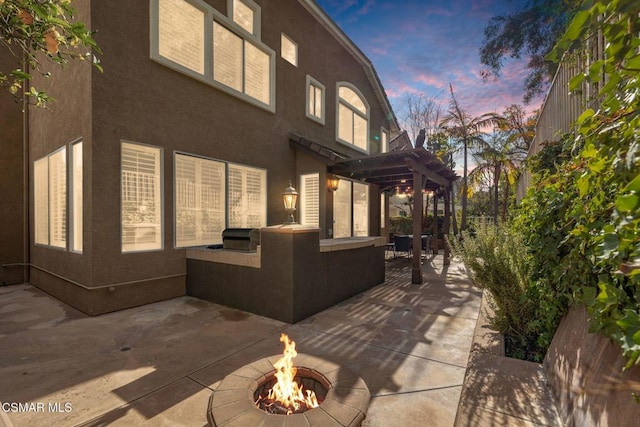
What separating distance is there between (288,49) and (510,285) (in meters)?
8.77

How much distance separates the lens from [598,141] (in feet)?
4.25

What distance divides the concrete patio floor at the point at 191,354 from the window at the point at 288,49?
296 inches

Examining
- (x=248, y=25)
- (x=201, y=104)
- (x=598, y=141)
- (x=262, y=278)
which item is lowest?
(x=262, y=278)

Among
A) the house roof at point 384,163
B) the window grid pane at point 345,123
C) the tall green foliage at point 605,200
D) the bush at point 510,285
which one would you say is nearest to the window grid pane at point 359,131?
the window grid pane at point 345,123

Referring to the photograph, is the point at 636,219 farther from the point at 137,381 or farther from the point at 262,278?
the point at 262,278

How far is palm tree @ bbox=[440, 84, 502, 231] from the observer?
15.1 meters

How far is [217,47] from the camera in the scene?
6781 mm

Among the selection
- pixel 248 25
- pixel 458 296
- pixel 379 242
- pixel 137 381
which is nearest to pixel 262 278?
pixel 137 381

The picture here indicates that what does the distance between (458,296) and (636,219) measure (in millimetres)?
5740

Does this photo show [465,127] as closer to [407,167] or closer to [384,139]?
[384,139]

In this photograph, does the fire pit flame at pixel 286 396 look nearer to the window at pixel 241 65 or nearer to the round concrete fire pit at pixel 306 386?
the round concrete fire pit at pixel 306 386

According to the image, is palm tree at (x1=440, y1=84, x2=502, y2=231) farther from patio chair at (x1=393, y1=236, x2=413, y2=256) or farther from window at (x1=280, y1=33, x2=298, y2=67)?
window at (x1=280, y1=33, x2=298, y2=67)

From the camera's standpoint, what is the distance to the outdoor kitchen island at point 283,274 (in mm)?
4473

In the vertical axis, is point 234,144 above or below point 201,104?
below
